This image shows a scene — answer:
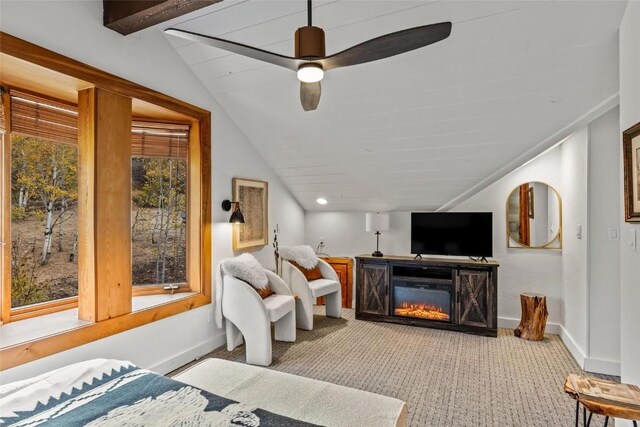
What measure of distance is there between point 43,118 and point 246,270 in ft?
6.57

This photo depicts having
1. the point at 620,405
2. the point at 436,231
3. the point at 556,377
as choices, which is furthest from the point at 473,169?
the point at 620,405

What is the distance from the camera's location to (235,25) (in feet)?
8.58

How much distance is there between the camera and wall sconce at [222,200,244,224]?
356 centimetres

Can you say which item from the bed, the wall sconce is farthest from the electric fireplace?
the bed

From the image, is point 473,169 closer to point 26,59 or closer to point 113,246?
point 113,246

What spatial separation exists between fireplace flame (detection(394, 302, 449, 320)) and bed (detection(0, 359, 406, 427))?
2764mm

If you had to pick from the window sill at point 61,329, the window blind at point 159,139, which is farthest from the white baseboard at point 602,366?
the window blind at point 159,139

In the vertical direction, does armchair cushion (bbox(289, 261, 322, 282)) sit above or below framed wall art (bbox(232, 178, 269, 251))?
below

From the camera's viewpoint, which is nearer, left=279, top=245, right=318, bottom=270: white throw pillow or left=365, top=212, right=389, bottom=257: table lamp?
left=279, top=245, right=318, bottom=270: white throw pillow

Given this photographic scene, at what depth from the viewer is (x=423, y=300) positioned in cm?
425

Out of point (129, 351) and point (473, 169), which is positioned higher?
point (473, 169)

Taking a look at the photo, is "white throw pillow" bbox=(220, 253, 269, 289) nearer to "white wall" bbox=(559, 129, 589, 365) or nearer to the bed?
the bed

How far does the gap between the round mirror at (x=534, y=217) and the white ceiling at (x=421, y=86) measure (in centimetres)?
70

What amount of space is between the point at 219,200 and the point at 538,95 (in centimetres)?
296
